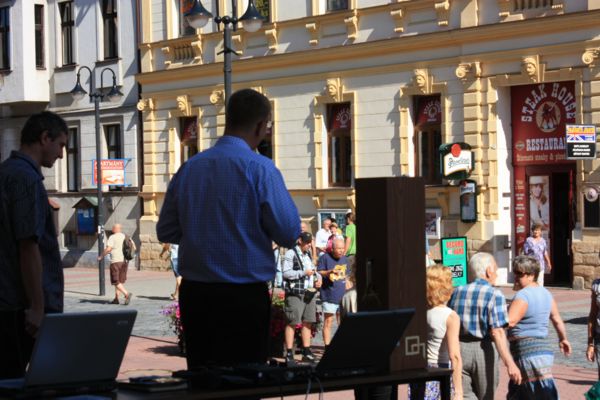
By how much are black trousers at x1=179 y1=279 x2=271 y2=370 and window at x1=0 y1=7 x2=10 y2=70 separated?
35067mm

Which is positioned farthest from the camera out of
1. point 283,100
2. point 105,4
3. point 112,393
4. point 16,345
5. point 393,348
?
point 105,4

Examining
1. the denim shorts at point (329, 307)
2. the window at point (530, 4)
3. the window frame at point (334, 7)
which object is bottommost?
the denim shorts at point (329, 307)

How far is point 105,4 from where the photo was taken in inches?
1469

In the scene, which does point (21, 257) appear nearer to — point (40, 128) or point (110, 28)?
point (40, 128)

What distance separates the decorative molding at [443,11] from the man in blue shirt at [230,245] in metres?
21.9

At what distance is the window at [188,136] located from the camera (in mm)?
34375

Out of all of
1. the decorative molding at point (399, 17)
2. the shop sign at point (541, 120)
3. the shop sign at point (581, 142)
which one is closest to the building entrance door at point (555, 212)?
the shop sign at point (541, 120)

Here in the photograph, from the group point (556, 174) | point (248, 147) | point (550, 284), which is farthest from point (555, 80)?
point (248, 147)

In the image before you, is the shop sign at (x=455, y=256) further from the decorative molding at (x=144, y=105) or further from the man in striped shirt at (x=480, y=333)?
the decorative molding at (x=144, y=105)

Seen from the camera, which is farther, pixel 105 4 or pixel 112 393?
pixel 105 4

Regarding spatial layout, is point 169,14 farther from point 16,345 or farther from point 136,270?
point 16,345

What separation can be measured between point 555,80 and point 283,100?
8.41 metres

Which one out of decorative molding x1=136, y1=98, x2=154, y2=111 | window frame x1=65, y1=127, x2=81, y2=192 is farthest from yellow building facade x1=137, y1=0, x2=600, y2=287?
window frame x1=65, y1=127, x2=81, y2=192

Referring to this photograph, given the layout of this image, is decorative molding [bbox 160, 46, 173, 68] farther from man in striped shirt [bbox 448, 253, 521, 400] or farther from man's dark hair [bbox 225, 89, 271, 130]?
man's dark hair [bbox 225, 89, 271, 130]
